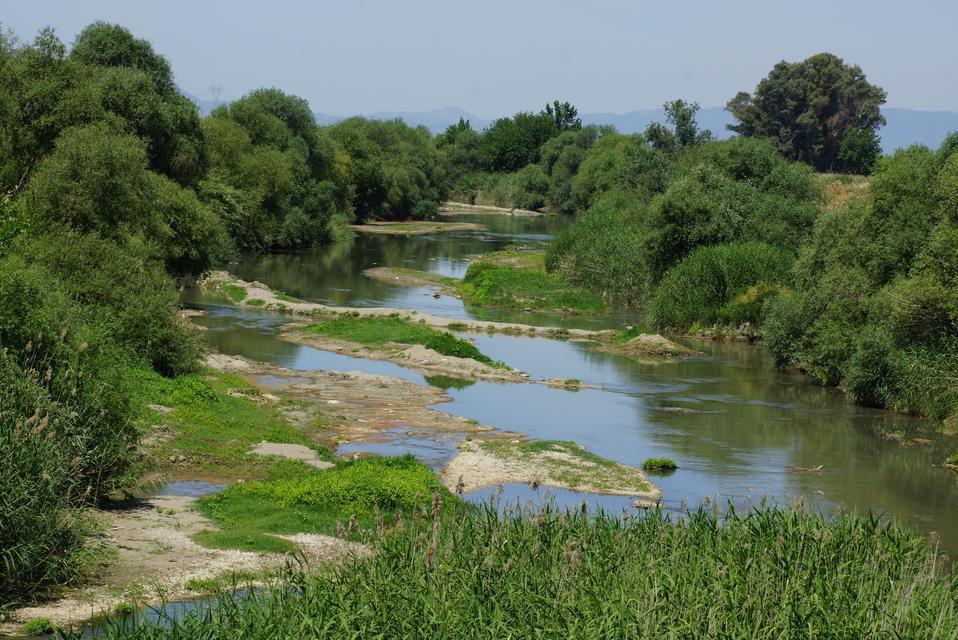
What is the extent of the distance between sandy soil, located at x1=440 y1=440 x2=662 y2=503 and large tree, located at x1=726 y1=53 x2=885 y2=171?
11114cm

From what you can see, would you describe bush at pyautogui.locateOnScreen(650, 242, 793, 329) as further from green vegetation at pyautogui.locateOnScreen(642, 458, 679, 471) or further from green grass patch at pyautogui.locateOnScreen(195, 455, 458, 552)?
green grass patch at pyautogui.locateOnScreen(195, 455, 458, 552)

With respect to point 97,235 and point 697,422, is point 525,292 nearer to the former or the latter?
point 697,422

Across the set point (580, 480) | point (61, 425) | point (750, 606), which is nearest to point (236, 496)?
point (61, 425)

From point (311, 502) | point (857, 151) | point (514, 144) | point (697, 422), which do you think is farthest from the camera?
point (514, 144)

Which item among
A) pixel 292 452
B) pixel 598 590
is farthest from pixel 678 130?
pixel 598 590

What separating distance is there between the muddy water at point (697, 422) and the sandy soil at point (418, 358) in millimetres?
856

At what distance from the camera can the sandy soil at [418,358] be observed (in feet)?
149

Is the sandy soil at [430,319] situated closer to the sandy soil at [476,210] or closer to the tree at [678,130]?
the tree at [678,130]

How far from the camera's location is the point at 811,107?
442 feet

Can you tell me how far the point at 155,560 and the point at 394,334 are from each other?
108 feet

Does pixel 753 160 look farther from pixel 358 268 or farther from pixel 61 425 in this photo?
pixel 61 425

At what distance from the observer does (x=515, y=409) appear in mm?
39594

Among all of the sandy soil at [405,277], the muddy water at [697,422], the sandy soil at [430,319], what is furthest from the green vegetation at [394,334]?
the sandy soil at [405,277]

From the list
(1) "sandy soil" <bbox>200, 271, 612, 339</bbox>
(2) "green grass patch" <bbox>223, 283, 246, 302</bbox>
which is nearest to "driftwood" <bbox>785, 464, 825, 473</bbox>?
(1) "sandy soil" <bbox>200, 271, 612, 339</bbox>
